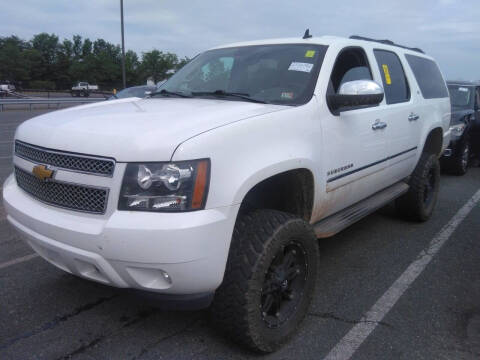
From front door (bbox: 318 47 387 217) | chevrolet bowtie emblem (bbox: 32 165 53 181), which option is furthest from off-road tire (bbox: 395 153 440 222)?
chevrolet bowtie emblem (bbox: 32 165 53 181)

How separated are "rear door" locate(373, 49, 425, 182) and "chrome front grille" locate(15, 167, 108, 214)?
261cm

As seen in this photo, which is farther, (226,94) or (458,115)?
(458,115)

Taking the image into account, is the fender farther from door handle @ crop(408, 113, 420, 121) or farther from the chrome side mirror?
door handle @ crop(408, 113, 420, 121)

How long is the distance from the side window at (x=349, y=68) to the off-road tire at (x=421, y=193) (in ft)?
4.82

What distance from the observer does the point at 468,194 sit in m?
6.64

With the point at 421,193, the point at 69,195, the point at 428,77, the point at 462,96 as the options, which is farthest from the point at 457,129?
the point at 69,195

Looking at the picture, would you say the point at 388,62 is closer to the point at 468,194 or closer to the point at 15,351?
the point at 468,194

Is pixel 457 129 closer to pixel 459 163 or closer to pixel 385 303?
pixel 459 163

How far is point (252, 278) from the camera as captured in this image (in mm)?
2367

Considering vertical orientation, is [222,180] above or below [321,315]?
above

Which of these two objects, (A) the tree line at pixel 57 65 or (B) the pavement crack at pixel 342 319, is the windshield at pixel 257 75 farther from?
(A) the tree line at pixel 57 65

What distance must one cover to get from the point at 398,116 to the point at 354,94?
1258 mm

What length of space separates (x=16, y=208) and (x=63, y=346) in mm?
863

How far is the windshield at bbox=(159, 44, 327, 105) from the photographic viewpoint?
10.4 ft
